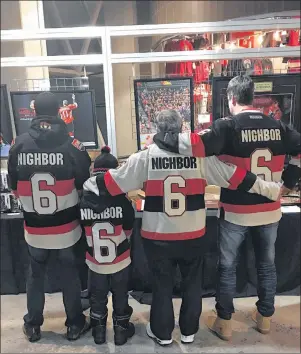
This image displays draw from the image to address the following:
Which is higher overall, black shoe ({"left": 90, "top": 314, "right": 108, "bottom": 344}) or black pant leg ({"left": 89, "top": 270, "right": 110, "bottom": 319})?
black pant leg ({"left": 89, "top": 270, "right": 110, "bottom": 319})

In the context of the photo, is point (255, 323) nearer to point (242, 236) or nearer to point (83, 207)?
point (242, 236)

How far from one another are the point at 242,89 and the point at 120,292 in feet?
3.86

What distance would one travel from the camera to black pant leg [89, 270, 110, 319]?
5.78ft

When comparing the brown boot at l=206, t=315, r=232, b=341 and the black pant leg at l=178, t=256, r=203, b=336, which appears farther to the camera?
the brown boot at l=206, t=315, r=232, b=341

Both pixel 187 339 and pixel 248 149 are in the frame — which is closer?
pixel 248 149

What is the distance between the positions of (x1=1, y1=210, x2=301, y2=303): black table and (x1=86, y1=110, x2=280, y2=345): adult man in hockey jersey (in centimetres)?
43

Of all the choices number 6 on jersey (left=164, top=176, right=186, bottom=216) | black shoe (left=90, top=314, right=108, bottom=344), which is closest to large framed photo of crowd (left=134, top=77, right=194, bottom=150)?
number 6 on jersey (left=164, top=176, right=186, bottom=216)

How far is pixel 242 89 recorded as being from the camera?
164cm

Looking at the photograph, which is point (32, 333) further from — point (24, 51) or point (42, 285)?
point (24, 51)

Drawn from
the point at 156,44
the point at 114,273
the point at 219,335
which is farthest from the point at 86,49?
the point at 219,335

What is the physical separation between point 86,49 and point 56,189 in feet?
4.98

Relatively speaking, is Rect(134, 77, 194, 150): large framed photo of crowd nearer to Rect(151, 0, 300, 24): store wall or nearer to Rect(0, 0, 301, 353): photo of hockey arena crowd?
Rect(0, 0, 301, 353): photo of hockey arena crowd

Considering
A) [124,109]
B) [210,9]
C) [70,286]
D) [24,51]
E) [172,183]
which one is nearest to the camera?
[172,183]

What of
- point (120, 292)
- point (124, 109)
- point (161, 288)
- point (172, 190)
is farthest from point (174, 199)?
point (124, 109)
